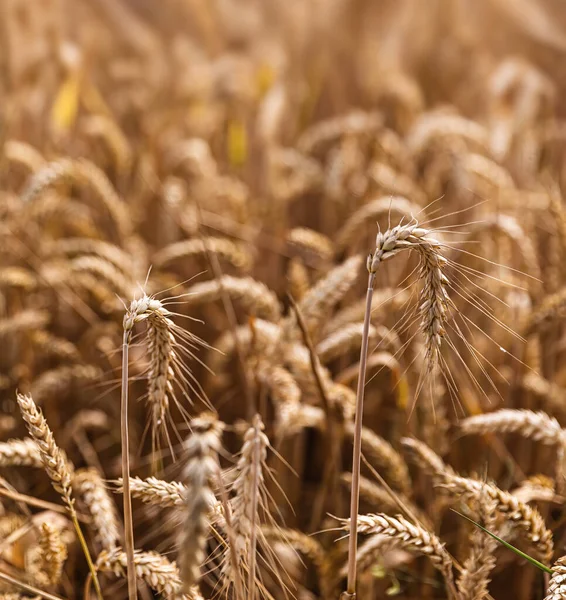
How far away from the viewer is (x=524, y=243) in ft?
4.31

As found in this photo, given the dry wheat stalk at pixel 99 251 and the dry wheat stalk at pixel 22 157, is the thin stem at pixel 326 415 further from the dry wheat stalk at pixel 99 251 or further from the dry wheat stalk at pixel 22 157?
the dry wheat stalk at pixel 22 157

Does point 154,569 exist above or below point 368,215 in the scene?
below

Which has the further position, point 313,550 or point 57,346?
point 57,346

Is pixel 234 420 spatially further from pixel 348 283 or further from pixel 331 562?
pixel 348 283

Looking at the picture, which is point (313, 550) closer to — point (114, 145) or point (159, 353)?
point (159, 353)

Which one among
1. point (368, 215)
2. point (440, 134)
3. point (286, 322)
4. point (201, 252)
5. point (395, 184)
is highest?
point (440, 134)

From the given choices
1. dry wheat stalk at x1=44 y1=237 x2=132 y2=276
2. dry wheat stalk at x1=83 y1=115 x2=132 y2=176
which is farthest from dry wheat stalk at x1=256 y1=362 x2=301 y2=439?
dry wheat stalk at x1=83 y1=115 x2=132 y2=176

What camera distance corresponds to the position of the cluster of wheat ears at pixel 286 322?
68cm

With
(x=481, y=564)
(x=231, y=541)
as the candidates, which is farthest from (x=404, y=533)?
(x=231, y=541)

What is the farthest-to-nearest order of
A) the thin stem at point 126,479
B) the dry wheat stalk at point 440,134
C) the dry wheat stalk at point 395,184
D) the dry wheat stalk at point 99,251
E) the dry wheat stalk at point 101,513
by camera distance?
the dry wheat stalk at point 440,134
the dry wheat stalk at point 395,184
the dry wheat stalk at point 99,251
the dry wheat stalk at point 101,513
the thin stem at point 126,479

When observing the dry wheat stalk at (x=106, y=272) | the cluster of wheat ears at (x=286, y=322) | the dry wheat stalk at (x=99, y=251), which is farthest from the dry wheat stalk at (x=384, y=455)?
the dry wheat stalk at (x=99, y=251)

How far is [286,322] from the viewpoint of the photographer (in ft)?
3.20

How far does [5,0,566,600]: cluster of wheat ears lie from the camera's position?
676 millimetres

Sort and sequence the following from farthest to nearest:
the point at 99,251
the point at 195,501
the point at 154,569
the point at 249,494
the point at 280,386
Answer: the point at 99,251
the point at 280,386
the point at 154,569
the point at 249,494
the point at 195,501
